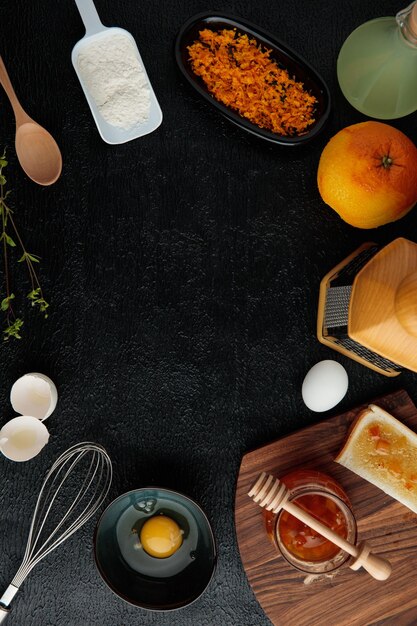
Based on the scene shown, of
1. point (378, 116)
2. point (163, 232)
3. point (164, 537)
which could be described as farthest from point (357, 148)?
point (164, 537)

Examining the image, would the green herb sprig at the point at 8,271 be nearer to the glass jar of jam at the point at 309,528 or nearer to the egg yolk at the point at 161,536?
the egg yolk at the point at 161,536

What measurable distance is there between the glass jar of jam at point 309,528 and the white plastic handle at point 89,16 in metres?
0.72

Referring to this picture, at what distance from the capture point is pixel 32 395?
2.89ft

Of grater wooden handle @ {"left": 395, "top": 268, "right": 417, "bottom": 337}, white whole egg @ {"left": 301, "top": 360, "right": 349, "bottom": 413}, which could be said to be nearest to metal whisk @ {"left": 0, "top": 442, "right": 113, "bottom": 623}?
white whole egg @ {"left": 301, "top": 360, "right": 349, "bottom": 413}

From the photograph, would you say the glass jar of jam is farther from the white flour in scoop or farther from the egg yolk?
the white flour in scoop

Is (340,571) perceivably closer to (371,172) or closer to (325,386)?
(325,386)

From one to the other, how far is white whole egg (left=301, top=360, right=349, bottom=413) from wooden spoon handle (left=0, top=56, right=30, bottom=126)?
570 mm

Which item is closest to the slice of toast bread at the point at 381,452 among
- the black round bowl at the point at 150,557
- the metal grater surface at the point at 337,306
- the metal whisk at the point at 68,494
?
the metal grater surface at the point at 337,306

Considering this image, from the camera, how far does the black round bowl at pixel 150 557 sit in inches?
33.9

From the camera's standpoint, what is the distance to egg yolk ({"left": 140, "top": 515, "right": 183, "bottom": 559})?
34.3 inches

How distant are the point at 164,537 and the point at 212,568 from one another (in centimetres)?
8

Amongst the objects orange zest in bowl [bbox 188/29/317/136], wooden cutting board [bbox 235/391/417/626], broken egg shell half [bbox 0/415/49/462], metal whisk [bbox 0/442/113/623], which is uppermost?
orange zest in bowl [bbox 188/29/317/136]

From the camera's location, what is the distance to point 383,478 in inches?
Result: 34.6

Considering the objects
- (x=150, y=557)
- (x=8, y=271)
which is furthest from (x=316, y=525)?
(x=8, y=271)
